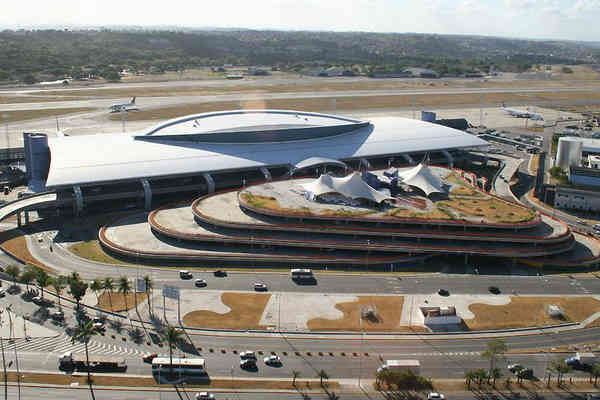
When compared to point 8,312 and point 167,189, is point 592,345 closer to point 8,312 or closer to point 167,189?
point 8,312

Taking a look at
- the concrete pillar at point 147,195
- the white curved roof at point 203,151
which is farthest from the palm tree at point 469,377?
the white curved roof at point 203,151

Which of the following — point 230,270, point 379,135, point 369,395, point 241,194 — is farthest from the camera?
point 379,135

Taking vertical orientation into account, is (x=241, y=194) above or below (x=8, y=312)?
above

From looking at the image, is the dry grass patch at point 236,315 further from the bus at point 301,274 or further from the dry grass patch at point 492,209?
the dry grass patch at point 492,209

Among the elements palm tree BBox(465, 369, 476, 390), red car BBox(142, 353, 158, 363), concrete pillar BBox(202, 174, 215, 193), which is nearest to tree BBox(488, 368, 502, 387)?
palm tree BBox(465, 369, 476, 390)

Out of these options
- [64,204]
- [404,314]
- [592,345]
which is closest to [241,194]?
[64,204]

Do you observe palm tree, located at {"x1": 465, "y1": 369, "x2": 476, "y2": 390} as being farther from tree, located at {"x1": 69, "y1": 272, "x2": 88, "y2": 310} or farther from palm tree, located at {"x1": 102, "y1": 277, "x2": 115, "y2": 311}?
tree, located at {"x1": 69, "y1": 272, "x2": 88, "y2": 310}

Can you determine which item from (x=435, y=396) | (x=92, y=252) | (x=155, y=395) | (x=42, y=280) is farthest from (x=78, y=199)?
(x=435, y=396)

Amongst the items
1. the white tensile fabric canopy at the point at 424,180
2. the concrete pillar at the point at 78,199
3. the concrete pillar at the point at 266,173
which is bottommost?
the concrete pillar at the point at 78,199
